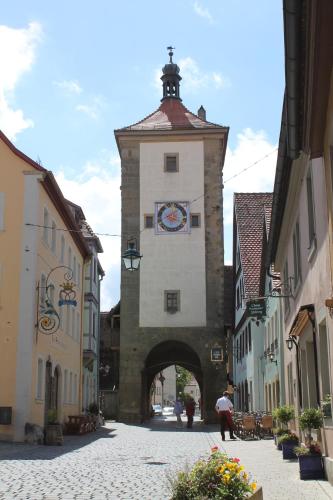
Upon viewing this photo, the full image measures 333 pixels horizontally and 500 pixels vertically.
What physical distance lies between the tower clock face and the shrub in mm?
34427

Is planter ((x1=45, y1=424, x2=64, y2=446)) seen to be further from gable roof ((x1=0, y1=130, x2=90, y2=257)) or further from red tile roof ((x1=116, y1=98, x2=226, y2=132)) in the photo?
red tile roof ((x1=116, y1=98, x2=226, y2=132))

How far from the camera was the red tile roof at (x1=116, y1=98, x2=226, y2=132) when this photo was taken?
1674 inches

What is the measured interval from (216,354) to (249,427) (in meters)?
16.6

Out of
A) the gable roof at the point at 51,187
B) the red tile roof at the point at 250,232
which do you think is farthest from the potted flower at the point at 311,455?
the red tile roof at the point at 250,232

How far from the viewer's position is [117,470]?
13.6 metres

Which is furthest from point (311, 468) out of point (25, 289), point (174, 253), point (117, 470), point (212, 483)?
point (174, 253)

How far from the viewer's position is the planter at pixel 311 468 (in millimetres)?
11508

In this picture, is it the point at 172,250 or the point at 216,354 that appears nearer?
the point at 216,354

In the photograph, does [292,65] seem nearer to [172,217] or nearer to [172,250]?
[172,250]

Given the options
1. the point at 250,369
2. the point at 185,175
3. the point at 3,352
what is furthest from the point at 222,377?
the point at 3,352

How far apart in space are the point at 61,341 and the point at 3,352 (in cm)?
620

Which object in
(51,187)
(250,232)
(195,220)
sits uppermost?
(195,220)

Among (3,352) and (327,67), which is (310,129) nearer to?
(327,67)

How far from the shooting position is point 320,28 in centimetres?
752
